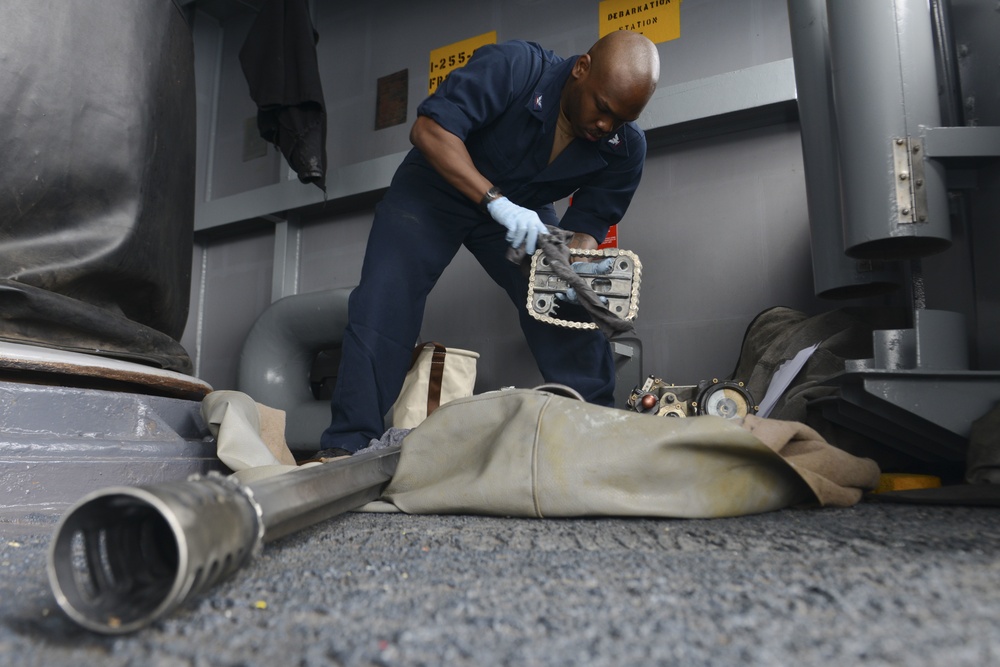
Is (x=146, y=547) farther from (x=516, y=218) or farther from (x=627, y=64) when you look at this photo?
(x=627, y=64)

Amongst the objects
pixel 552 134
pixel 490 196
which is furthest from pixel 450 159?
pixel 552 134

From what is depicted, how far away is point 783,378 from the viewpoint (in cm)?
145

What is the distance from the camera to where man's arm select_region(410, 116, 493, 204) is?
151 cm

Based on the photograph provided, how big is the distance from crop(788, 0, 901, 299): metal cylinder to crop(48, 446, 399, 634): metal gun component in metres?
1.22

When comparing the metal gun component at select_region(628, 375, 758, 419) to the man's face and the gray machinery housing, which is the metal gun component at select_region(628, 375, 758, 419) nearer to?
the gray machinery housing

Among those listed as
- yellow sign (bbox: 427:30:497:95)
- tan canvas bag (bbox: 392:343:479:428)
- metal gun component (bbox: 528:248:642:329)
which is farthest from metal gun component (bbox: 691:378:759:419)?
yellow sign (bbox: 427:30:497:95)

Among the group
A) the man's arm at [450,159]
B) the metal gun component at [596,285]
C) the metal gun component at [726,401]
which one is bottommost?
the metal gun component at [726,401]

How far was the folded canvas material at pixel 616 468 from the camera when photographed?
783mm

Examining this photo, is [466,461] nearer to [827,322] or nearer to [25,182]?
[25,182]

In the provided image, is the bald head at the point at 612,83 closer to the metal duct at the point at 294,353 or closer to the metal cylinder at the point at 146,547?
the metal duct at the point at 294,353

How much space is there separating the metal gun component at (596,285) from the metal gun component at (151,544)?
103cm

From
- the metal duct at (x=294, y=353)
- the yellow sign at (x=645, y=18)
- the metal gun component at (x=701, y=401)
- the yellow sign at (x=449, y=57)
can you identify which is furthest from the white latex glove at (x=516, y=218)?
the yellow sign at (x=449, y=57)

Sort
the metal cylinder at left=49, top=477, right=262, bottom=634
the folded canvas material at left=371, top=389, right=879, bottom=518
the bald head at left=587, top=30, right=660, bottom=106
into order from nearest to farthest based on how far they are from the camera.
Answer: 1. the metal cylinder at left=49, top=477, right=262, bottom=634
2. the folded canvas material at left=371, top=389, right=879, bottom=518
3. the bald head at left=587, top=30, right=660, bottom=106

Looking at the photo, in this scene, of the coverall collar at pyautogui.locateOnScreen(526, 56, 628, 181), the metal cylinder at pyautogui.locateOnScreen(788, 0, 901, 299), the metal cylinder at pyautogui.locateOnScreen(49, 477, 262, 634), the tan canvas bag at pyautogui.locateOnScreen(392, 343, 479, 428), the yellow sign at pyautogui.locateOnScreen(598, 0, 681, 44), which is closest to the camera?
the metal cylinder at pyautogui.locateOnScreen(49, 477, 262, 634)
